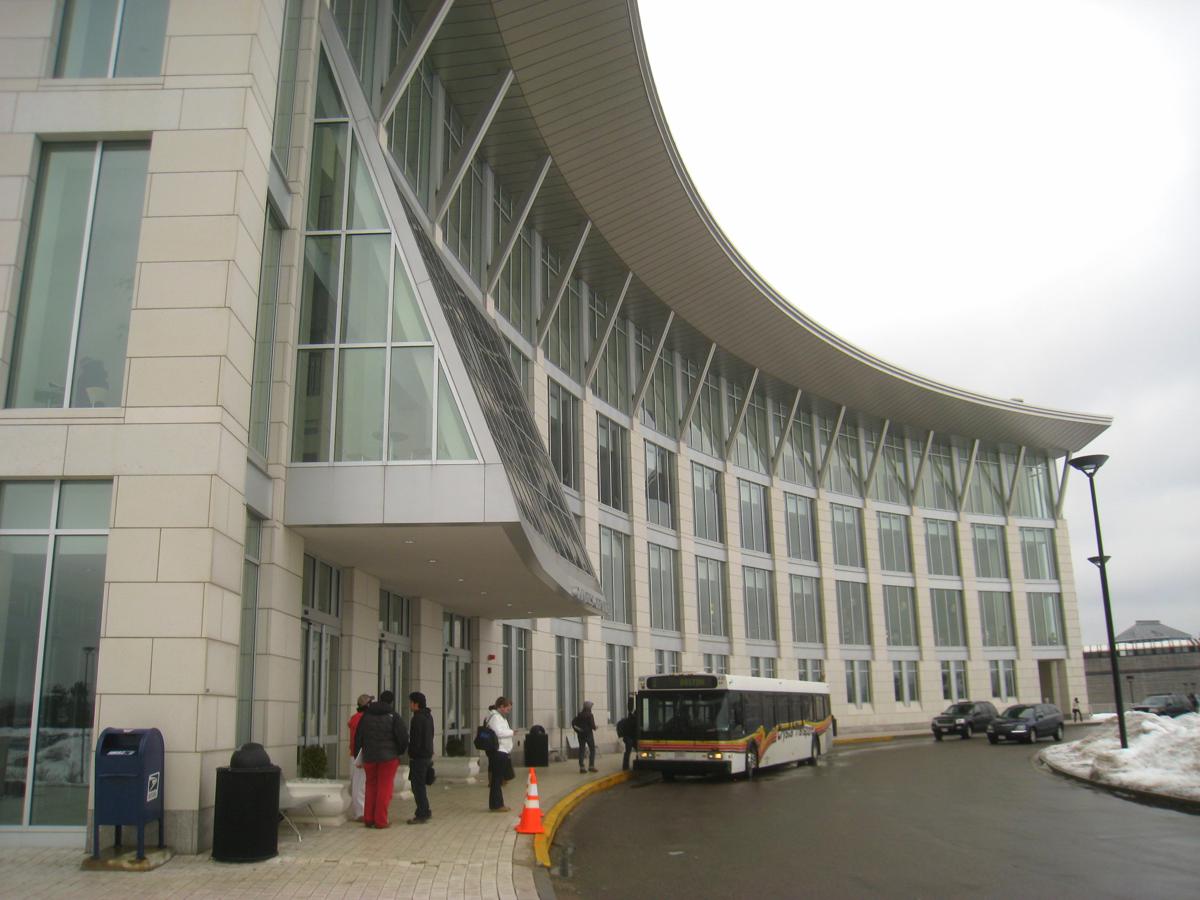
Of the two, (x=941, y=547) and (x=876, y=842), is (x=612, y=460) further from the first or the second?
(x=941, y=547)

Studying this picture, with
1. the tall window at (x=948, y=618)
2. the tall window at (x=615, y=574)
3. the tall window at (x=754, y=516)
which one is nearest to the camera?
the tall window at (x=615, y=574)

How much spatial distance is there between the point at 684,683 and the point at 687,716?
2.27 ft

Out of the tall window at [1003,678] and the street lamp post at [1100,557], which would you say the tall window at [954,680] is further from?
the street lamp post at [1100,557]

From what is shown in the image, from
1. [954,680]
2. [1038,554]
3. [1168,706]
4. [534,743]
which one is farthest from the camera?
[1038,554]

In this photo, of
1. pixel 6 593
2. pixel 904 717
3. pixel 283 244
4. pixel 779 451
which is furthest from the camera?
pixel 904 717

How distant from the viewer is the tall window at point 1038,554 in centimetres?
5644

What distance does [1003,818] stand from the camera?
1538 centimetres

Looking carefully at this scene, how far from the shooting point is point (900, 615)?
167ft

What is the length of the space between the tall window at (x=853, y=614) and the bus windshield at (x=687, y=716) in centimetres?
2626

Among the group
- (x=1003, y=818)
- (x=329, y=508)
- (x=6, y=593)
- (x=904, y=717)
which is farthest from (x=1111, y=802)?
(x=904, y=717)

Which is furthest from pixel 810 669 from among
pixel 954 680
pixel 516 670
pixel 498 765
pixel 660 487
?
pixel 498 765

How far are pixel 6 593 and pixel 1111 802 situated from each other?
1683 centimetres

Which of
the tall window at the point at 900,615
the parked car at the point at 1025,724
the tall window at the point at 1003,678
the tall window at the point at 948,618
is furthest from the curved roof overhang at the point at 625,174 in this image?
the tall window at the point at 1003,678

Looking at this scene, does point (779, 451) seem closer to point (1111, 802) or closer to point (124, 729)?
point (1111, 802)
